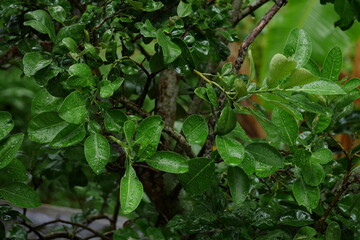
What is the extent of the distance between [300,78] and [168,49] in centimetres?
18

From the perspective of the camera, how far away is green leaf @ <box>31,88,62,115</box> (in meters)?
0.70

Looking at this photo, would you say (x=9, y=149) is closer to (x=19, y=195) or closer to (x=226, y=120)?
(x=19, y=195)

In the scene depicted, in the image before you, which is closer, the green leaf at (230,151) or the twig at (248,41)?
the green leaf at (230,151)

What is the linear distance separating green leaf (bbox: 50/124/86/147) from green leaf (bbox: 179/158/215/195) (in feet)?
0.51

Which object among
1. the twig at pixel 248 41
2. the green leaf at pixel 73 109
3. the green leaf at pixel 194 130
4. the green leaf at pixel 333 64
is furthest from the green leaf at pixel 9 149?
the green leaf at pixel 333 64

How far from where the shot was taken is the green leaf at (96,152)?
60 centimetres

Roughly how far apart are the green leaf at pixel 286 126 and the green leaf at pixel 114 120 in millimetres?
227

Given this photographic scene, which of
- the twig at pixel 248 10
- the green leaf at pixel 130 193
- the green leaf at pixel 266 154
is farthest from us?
the twig at pixel 248 10

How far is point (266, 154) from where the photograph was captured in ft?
2.23

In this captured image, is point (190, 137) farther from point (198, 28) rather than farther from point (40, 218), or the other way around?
point (40, 218)

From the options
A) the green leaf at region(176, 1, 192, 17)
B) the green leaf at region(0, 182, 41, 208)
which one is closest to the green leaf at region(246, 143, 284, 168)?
the green leaf at region(176, 1, 192, 17)

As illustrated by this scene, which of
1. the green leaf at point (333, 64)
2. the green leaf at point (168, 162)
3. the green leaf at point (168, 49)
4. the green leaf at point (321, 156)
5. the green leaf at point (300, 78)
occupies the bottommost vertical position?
the green leaf at point (168, 162)

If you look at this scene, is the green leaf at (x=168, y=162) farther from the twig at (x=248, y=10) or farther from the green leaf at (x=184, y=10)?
the twig at (x=248, y=10)

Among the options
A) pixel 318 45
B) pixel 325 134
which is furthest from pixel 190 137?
pixel 318 45
